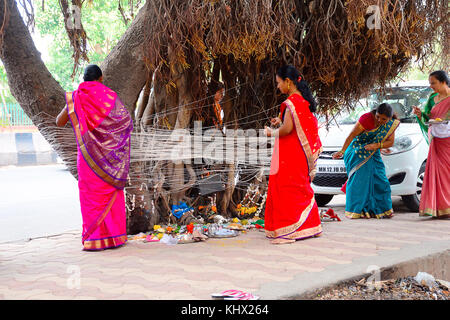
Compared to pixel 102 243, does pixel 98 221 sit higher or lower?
higher

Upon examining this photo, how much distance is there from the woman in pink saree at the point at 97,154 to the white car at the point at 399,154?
3.04 metres

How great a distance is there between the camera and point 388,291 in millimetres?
3020

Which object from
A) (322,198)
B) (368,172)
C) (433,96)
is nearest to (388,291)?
(368,172)

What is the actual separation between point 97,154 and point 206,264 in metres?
1.48

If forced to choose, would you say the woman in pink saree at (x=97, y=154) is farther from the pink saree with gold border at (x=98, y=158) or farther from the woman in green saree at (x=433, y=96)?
the woman in green saree at (x=433, y=96)

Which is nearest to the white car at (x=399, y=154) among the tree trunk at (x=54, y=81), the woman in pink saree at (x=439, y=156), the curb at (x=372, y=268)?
the woman in pink saree at (x=439, y=156)

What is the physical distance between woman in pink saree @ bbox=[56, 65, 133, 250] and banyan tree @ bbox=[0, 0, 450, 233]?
491 mm

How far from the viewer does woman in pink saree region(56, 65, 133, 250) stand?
3914 mm

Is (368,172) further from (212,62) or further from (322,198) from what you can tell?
(212,62)

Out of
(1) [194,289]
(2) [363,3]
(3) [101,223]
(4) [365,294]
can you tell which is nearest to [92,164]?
(3) [101,223]

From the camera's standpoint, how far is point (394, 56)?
5.32 meters

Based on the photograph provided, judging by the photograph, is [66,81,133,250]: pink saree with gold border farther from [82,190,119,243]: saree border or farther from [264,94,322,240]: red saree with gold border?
[264,94,322,240]: red saree with gold border

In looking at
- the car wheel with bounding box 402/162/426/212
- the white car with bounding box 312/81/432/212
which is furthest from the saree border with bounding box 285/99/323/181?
the car wheel with bounding box 402/162/426/212

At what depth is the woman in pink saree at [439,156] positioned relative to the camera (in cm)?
513
